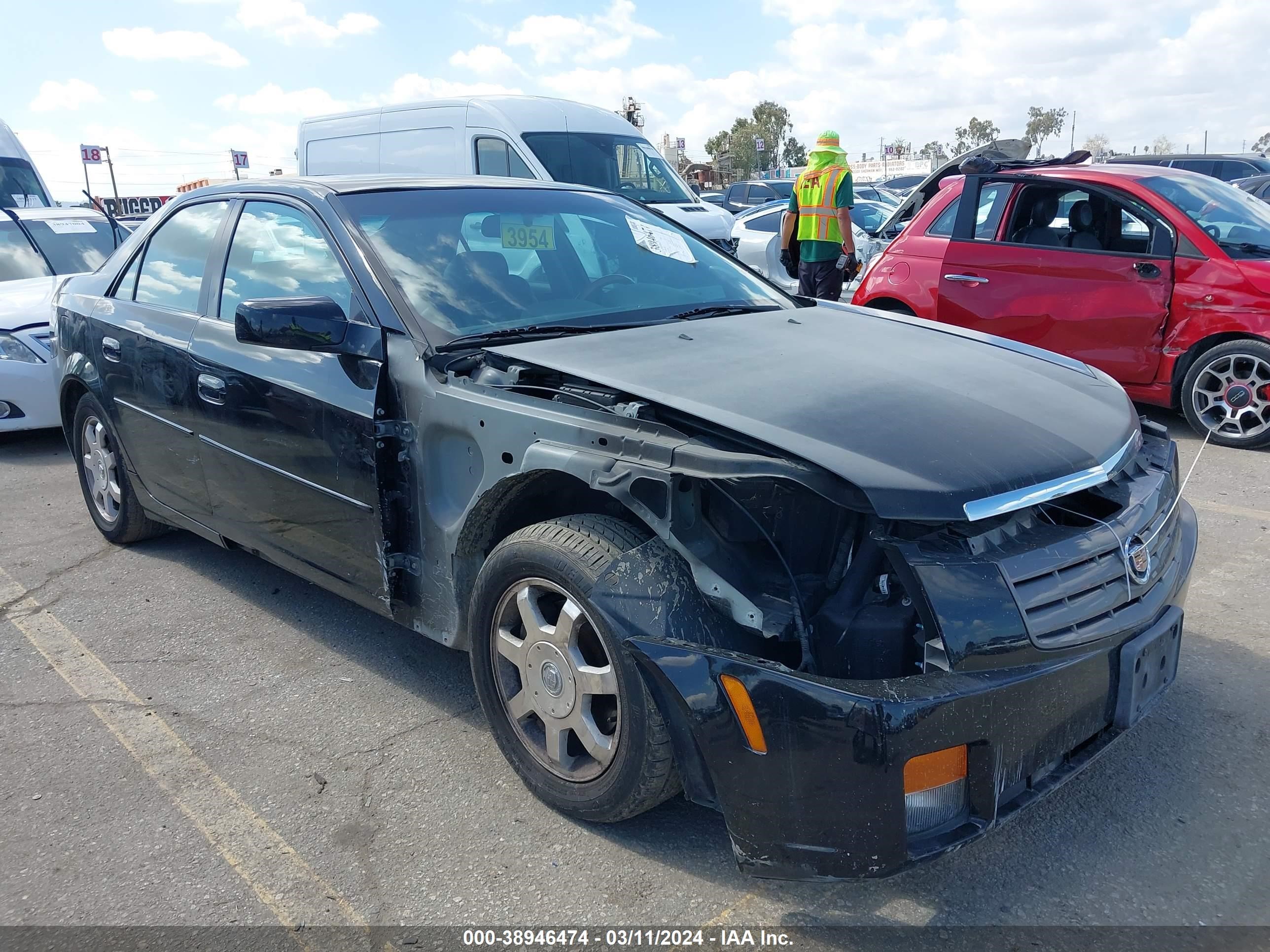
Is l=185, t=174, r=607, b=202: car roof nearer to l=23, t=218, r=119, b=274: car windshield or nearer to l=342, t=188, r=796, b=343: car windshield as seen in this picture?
l=342, t=188, r=796, b=343: car windshield

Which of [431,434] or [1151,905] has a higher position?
[431,434]

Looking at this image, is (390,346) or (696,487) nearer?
(696,487)

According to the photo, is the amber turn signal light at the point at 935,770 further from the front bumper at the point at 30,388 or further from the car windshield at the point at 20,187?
the car windshield at the point at 20,187

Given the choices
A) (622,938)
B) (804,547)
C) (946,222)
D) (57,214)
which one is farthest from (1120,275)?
(57,214)

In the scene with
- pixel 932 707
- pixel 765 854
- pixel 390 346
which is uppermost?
pixel 390 346

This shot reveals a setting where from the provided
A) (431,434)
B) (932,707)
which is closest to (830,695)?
(932,707)

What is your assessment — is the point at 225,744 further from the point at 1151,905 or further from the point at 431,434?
the point at 1151,905

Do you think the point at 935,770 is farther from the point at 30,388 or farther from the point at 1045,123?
the point at 1045,123

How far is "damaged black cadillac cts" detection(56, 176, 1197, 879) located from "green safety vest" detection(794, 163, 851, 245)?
4618 millimetres

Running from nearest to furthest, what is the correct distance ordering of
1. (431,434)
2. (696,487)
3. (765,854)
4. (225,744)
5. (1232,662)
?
(765,854), (696,487), (431,434), (225,744), (1232,662)

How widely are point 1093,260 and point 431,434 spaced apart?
4.93 metres

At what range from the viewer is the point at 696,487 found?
2.36 meters

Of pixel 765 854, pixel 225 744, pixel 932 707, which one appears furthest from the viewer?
pixel 225 744

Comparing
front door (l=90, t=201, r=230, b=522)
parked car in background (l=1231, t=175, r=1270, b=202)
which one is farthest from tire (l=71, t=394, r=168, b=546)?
parked car in background (l=1231, t=175, r=1270, b=202)
